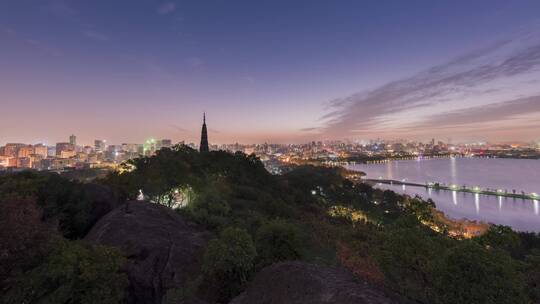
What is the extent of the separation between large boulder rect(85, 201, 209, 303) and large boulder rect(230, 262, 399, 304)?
3.38m

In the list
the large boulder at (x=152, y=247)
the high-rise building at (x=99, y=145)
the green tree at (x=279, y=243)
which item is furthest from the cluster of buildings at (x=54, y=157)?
the green tree at (x=279, y=243)

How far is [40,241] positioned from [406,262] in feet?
26.3

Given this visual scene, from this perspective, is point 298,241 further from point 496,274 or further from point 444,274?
point 496,274

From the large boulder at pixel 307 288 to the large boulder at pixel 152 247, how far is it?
11.1 feet

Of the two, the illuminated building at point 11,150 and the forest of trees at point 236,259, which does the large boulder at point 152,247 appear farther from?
the illuminated building at point 11,150

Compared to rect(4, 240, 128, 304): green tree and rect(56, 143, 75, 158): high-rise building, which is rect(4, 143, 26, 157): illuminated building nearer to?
rect(56, 143, 75, 158): high-rise building

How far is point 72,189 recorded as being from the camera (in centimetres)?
1184

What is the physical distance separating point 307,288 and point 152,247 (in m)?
6.34

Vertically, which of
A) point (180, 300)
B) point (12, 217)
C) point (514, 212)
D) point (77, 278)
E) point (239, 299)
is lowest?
point (514, 212)

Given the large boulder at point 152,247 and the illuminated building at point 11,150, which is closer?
the large boulder at point 152,247

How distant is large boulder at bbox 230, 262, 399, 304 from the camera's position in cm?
416

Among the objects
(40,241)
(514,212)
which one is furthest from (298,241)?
(514,212)

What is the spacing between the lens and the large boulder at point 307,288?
4164mm

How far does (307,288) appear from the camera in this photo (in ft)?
15.0
